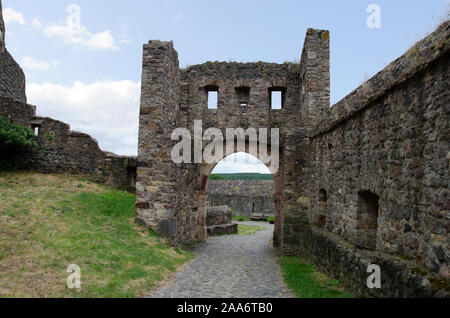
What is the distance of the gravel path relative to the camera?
6086 mm

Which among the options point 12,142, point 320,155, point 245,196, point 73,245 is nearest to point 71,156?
point 12,142

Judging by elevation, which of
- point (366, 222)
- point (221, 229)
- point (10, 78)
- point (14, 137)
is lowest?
point (221, 229)

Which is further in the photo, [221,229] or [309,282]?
[221,229]

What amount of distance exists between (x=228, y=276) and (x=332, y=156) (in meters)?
3.84

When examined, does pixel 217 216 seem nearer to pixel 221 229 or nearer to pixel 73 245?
pixel 221 229

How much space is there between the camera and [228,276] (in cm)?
767

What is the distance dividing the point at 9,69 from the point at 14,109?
5.29 meters

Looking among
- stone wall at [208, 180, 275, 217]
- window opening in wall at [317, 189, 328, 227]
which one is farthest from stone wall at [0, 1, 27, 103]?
stone wall at [208, 180, 275, 217]

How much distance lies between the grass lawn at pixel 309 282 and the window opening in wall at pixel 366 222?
38.7 inches

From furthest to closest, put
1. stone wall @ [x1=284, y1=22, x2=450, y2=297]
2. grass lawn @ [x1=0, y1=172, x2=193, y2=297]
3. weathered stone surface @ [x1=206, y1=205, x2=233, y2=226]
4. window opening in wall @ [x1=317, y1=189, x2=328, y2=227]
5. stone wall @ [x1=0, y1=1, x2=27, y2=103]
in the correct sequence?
weathered stone surface @ [x1=206, y1=205, x2=233, y2=226] → stone wall @ [x1=0, y1=1, x2=27, y2=103] → window opening in wall @ [x1=317, y1=189, x2=328, y2=227] → grass lawn @ [x1=0, y1=172, x2=193, y2=297] → stone wall @ [x1=284, y1=22, x2=450, y2=297]

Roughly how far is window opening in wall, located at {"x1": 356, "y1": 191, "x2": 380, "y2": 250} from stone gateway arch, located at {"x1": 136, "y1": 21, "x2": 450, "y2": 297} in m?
0.02

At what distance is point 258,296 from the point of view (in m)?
6.02

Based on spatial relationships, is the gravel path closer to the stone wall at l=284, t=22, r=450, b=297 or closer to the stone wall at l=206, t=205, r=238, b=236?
the stone wall at l=284, t=22, r=450, b=297
